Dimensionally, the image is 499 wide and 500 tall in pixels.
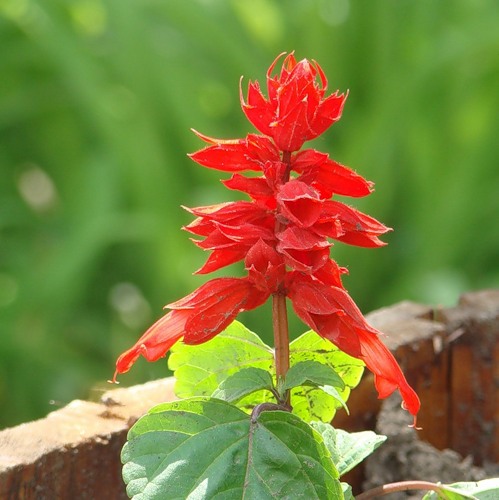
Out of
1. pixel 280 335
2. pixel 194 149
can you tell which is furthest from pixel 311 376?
pixel 194 149

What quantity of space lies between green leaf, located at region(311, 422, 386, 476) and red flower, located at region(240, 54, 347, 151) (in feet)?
0.54

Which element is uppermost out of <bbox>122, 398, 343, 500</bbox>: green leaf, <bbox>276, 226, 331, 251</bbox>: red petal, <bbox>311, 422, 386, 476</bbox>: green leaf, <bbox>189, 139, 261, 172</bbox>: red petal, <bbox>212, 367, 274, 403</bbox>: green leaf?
<bbox>189, 139, 261, 172</bbox>: red petal

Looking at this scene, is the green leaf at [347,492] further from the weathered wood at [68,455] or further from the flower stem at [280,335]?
the weathered wood at [68,455]

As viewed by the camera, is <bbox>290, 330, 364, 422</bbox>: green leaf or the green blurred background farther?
the green blurred background

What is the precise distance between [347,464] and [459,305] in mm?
424

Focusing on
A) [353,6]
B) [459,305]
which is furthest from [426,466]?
[353,6]

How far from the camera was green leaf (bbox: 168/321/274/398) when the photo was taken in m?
0.59

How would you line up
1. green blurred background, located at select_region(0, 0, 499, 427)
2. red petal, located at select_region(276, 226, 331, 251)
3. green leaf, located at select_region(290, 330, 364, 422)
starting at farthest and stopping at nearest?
green blurred background, located at select_region(0, 0, 499, 427)
green leaf, located at select_region(290, 330, 364, 422)
red petal, located at select_region(276, 226, 331, 251)

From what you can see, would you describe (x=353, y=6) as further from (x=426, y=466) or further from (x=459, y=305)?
(x=426, y=466)

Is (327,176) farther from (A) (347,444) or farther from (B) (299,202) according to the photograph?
(A) (347,444)

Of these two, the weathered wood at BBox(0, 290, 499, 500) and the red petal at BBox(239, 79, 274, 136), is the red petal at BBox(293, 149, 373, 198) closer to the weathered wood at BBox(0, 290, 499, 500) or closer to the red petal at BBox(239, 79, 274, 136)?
the red petal at BBox(239, 79, 274, 136)

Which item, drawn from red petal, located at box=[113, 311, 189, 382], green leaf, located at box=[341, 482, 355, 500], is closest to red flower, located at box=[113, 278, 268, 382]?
red petal, located at box=[113, 311, 189, 382]

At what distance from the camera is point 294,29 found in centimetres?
199

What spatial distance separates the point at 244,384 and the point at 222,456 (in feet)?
0.14
